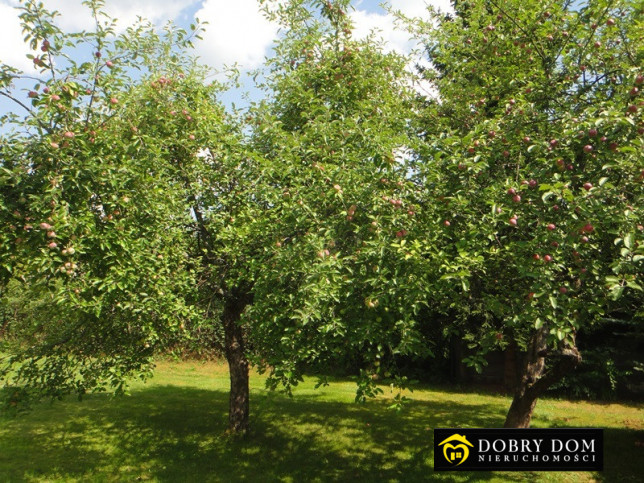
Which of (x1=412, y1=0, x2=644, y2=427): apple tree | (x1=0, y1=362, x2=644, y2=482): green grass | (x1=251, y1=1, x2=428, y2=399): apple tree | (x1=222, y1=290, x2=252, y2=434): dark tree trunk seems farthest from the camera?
(x1=222, y1=290, x2=252, y2=434): dark tree trunk

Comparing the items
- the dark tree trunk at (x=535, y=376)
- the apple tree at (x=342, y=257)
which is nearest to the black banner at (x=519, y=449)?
the dark tree trunk at (x=535, y=376)

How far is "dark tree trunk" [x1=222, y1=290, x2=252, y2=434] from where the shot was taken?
1043cm

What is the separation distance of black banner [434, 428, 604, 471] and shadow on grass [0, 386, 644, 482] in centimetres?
79

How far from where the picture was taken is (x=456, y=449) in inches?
313

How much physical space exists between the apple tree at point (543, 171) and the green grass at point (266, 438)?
3433 millimetres

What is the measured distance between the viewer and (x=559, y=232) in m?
4.96

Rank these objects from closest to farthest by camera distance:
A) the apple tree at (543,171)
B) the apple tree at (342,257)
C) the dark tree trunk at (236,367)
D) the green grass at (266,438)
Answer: the apple tree at (543,171) < the apple tree at (342,257) < the green grass at (266,438) < the dark tree trunk at (236,367)

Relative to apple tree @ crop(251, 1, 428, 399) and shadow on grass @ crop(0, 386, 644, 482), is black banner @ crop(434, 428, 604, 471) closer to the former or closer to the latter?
shadow on grass @ crop(0, 386, 644, 482)

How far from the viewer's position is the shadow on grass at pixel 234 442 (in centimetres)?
890

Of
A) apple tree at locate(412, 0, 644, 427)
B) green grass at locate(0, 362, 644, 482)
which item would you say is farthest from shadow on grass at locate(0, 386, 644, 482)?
apple tree at locate(412, 0, 644, 427)

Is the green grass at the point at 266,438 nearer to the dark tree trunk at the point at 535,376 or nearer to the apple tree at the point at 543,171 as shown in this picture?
the dark tree trunk at the point at 535,376

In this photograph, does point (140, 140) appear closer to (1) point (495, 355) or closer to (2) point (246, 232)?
(2) point (246, 232)

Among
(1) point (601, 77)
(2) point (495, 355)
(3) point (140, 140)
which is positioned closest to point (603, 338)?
(2) point (495, 355)

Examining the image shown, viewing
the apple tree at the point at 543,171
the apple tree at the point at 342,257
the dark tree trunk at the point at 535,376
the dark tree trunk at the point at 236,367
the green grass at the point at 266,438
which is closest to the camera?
the apple tree at the point at 543,171
